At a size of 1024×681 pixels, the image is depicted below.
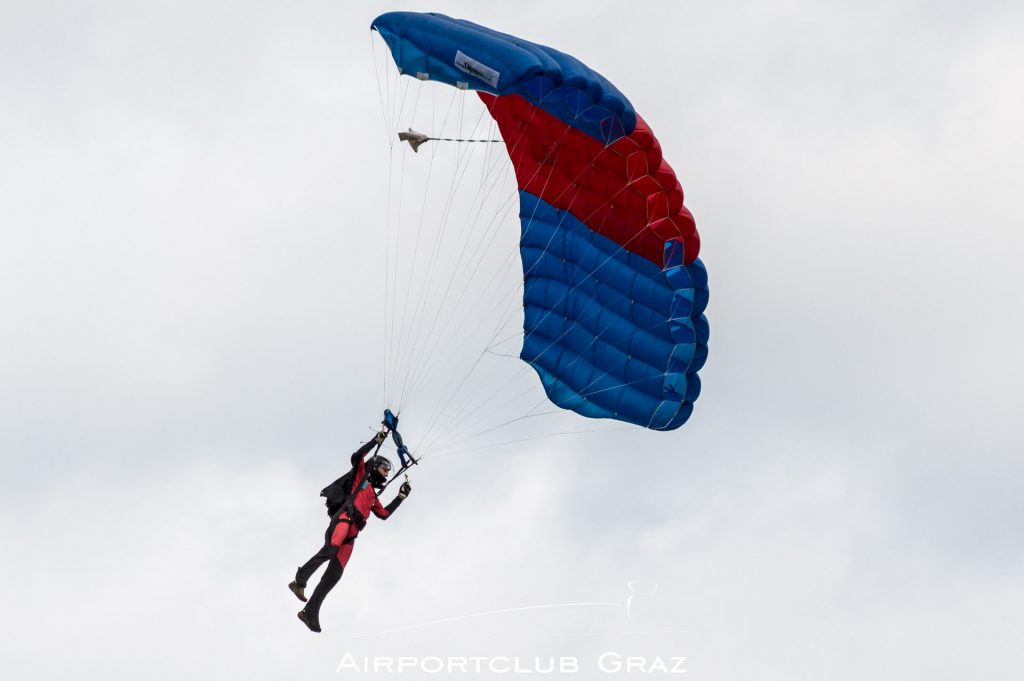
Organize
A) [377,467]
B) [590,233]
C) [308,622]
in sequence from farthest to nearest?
[590,233]
[377,467]
[308,622]

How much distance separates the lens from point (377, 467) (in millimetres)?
21766

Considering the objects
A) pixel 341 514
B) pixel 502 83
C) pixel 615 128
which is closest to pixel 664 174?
pixel 615 128

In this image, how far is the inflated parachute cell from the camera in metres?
20.8

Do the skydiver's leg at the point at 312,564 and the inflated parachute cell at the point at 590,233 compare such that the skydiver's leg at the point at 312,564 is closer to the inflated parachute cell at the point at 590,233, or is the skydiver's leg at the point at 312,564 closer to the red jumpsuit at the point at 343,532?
the red jumpsuit at the point at 343,532

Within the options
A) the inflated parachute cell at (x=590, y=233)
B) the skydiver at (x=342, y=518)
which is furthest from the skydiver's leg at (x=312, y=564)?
the inflated parachute cell at (x=590, y=233)

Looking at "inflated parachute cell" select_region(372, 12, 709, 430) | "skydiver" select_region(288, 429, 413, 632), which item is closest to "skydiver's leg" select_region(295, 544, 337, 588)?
"skydiver" select_region(288, 429, 413, 632)

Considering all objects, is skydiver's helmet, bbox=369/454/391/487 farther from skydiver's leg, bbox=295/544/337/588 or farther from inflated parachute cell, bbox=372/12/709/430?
inflated parachute cell, bbox=372/12/709/430

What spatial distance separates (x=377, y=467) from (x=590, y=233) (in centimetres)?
444

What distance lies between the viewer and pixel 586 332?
24234mm

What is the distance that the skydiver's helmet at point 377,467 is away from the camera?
21.8 meters

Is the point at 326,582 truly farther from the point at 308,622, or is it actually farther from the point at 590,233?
the point at 590,233

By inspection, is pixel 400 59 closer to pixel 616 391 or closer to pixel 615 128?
pixel 615 128

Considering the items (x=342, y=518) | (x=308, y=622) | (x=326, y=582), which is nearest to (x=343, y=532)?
(x=342, y=518)

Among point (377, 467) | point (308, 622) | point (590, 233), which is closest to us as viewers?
point (308, 622)
